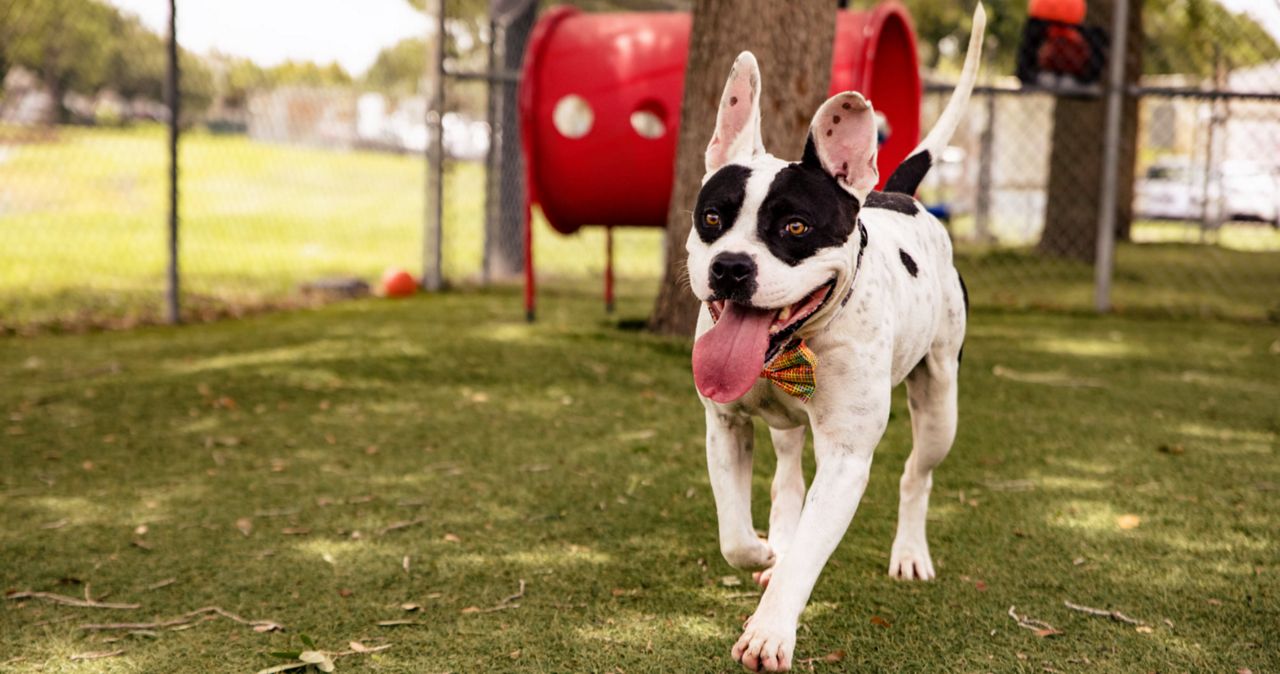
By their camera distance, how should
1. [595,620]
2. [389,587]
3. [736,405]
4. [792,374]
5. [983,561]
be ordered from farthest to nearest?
[983,561] → [389,587] → [595,620] → [736,405] → [792,374]

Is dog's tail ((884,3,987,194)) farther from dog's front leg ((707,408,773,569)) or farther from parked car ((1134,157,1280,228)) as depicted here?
parked car ((1134,157,1280,228))

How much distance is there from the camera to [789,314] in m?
2.62

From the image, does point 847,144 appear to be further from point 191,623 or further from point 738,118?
point 191,623

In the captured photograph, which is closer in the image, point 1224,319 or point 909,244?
point 909,244

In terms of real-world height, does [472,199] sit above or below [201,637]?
above

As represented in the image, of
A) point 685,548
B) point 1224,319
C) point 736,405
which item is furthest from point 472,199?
point 736,405

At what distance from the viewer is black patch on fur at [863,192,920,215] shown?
3.38 metres

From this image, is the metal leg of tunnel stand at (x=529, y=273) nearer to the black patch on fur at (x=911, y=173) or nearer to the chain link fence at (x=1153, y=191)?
the chain link fence at (x=1153, y=191)

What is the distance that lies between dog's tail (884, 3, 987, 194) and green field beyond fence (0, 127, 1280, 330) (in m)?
6.00

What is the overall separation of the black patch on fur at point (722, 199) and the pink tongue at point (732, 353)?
0.17 metres

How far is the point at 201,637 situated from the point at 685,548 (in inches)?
55.8

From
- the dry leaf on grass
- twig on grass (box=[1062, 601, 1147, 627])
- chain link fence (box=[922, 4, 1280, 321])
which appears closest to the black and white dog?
twig on grass (box=[1062, 601, 1147, 627])

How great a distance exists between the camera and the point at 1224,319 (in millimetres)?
8945

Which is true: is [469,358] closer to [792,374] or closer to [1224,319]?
[792,374]
